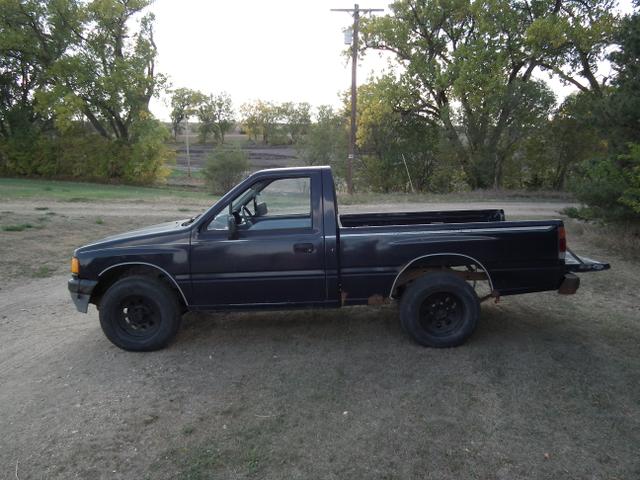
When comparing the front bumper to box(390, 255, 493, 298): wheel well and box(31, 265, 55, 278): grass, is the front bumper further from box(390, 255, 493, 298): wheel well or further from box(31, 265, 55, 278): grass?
box(31, 265, 55, 278): grass

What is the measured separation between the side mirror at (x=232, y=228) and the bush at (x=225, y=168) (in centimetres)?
2245

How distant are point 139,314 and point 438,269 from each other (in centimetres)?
300

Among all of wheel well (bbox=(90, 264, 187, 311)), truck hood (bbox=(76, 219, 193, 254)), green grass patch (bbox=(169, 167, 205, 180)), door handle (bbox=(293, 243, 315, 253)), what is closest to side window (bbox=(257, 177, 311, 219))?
door handle (bbox=(293, 243, 315, 253))

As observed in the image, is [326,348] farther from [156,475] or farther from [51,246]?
[51,246]

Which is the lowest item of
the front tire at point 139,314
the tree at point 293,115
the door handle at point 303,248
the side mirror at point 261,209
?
the front tire at point 139,314

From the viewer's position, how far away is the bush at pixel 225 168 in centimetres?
2689

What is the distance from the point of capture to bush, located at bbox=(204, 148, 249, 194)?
26.9 meters

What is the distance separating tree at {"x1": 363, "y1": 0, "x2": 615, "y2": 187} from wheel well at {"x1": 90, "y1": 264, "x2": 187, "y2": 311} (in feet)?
66.0

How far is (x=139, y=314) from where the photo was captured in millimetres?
4977

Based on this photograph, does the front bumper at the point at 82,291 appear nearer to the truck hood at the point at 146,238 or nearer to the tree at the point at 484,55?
the truck hood at the point at 146,238

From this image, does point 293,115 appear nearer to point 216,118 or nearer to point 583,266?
point 216,118

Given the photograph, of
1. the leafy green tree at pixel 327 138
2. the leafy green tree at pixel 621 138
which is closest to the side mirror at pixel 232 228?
the leafy green tree at pixel 621 138

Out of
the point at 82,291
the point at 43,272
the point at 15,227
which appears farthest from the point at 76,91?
the point at 82,291

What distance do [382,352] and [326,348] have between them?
0.55 metres
